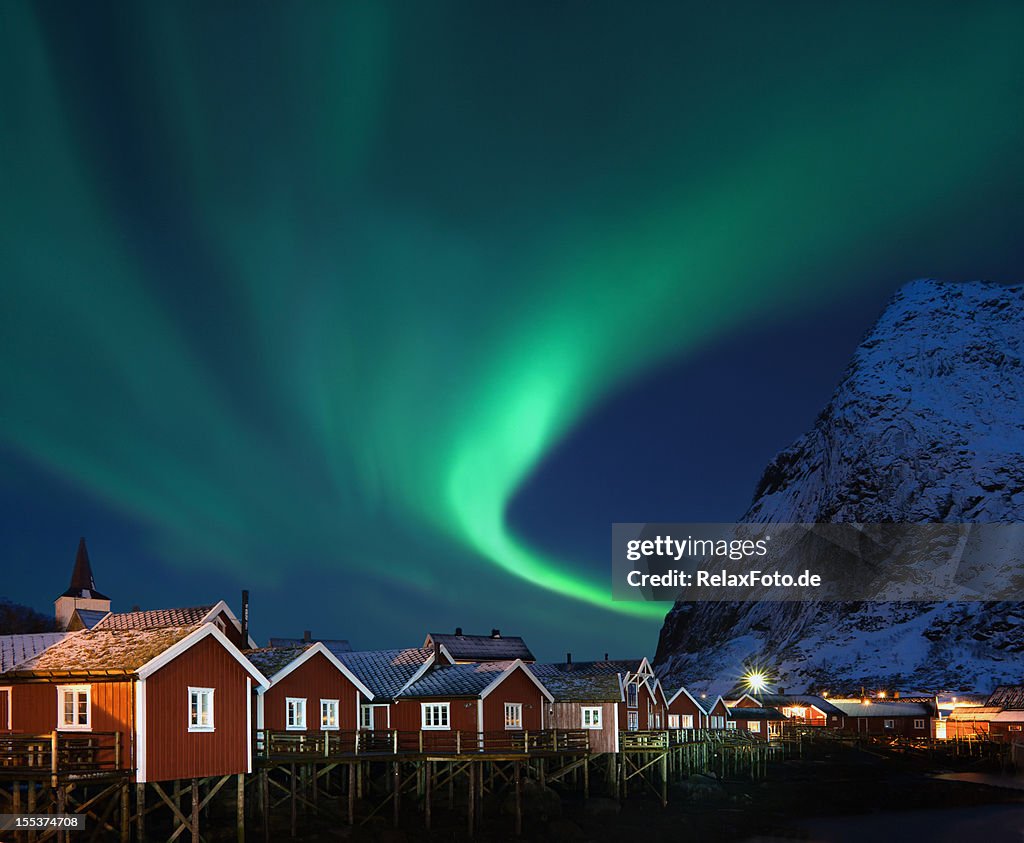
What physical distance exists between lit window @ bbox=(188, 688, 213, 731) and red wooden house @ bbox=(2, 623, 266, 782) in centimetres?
3

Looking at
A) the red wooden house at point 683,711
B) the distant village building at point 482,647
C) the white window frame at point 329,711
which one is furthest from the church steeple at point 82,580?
the white window frame at point 329,711

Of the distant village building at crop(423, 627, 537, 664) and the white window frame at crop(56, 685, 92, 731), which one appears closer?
the white window frame at crop(56, 685, 92, 731)

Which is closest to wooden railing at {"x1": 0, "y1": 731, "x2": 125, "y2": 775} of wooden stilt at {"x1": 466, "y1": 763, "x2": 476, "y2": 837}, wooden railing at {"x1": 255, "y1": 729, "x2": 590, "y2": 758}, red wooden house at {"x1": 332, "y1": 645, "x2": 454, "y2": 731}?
wooden railing at {"x1": 255, "y1": 729, "x2": 590, "y2": 758}

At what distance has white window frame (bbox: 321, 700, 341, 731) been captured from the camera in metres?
45.2

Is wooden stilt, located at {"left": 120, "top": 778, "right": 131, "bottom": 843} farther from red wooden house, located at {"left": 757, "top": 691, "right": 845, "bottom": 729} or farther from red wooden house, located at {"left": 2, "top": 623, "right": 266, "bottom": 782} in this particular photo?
red wooden house, located at {"left": 757, "top": 691, "right": 845, "bottom": 729}

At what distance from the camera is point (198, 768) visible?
109ft

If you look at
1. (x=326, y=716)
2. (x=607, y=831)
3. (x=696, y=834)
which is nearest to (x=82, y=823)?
(x=326, y=716)

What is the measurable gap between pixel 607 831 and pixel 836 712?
3951 inches

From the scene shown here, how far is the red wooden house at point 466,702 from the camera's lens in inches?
1960

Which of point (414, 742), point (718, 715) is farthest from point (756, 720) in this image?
point (414, 742)

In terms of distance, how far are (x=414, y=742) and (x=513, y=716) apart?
19.9 feet

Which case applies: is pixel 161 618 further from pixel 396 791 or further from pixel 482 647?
pixel 482 647

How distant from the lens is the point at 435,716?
50.5 meters

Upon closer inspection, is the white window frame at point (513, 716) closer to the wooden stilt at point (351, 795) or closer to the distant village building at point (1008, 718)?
the wooden stilt at point (351, 795)
